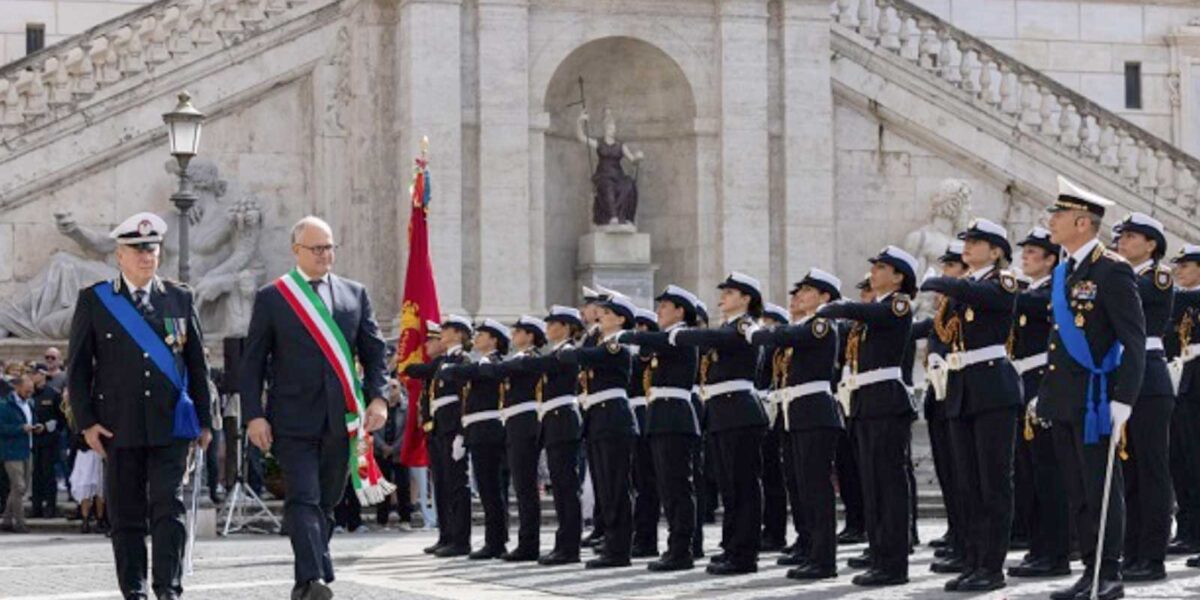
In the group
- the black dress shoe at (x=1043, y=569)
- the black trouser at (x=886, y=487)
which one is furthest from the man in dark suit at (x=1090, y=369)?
the black dress shoe at (x=1043, y=569)

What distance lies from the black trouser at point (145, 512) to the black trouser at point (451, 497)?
6.30 m

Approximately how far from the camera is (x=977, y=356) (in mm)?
13625

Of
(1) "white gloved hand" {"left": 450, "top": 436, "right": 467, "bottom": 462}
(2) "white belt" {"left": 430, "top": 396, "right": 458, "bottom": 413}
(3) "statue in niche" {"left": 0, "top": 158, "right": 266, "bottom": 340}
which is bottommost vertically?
(1) "white gloved hand" {"left": 450, "top": 436, "right": 467, "bottom": 462}

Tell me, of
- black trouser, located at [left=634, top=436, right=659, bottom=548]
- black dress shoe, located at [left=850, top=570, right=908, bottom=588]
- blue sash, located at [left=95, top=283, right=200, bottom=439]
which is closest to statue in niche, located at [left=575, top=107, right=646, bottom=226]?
black trouser, located at [left=634, top=436, right=659, bottom=548]

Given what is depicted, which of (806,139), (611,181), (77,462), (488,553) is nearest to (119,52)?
(77,462)

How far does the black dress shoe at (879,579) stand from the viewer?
550 inches

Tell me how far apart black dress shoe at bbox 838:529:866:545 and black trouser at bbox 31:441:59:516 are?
8.80 meters

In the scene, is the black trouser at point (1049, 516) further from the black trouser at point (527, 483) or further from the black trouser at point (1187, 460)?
the black trouser at point (527, 483)

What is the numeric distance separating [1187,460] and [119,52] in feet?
46.8

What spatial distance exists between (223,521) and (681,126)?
812 cm

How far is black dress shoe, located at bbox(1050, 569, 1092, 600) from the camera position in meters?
12.4

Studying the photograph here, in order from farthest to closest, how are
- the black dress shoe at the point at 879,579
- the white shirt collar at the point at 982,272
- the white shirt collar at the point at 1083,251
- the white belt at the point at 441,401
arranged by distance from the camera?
the white belt at the point at 441,401
the black dress shoe at the point at 879,579
the white shirt collar at the point at 982,272
the white shirt collar at the point at 1083,251

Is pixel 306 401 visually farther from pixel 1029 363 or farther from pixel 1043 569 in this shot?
pixel 1029 363

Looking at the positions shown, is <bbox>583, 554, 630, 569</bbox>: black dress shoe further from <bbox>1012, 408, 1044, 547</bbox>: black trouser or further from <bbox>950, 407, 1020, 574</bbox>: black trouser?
<bbox>950, 407, 1020, 574</bbox>: black trouser
